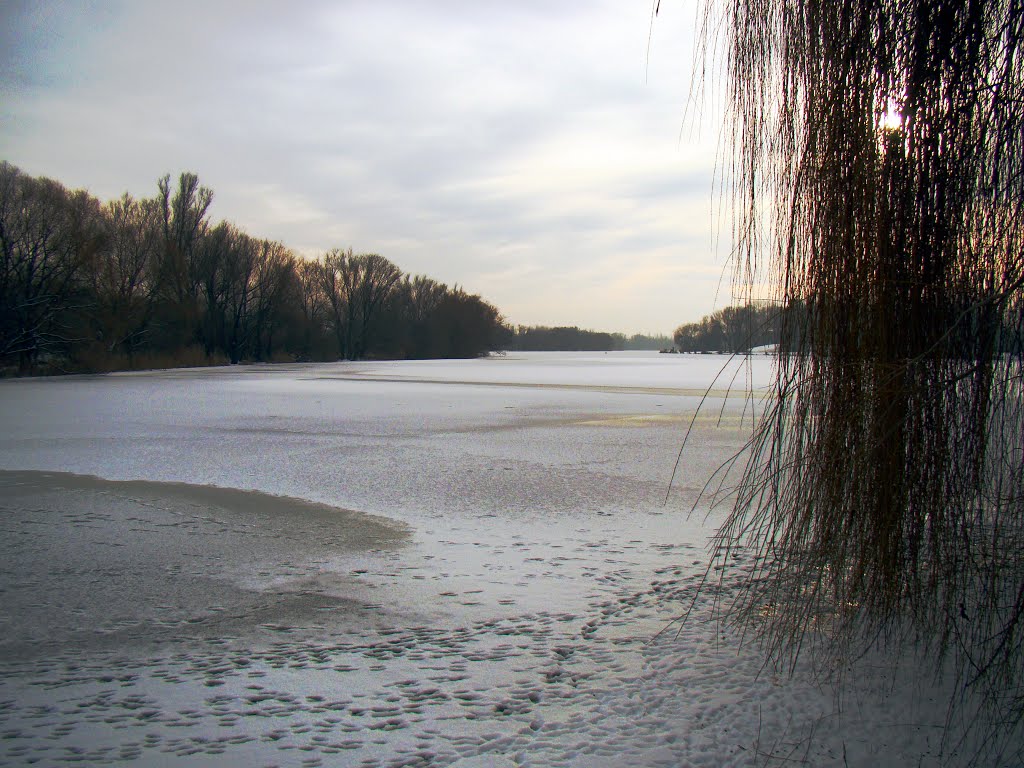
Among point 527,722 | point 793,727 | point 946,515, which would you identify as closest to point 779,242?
point 946,515

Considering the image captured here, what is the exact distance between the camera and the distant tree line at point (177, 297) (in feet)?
98.9

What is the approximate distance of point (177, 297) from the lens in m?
44.4

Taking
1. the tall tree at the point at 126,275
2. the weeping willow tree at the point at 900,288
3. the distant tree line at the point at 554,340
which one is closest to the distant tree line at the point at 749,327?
the weeping willow tree at the point at 900,288

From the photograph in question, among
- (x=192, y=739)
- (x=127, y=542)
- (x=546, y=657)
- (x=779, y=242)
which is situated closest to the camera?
(x=779, y=242)

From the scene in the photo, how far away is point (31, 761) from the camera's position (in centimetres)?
231

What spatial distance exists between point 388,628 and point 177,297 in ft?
150

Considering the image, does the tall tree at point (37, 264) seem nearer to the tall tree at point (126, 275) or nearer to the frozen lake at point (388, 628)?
the tall tree at point (126, 275)

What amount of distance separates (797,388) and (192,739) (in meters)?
2.25

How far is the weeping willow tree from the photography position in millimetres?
1966

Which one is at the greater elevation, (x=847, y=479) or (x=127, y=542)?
(x=847, y=479)

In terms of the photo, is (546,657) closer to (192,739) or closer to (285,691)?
(285,691)

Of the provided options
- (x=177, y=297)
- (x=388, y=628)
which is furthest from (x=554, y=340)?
(x=388, y=628)

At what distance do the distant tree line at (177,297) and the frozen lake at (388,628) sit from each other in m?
26.8

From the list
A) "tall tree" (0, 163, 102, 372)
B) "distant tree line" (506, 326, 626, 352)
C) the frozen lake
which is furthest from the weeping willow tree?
"distant tree line" (506, 326, 626, 352)
